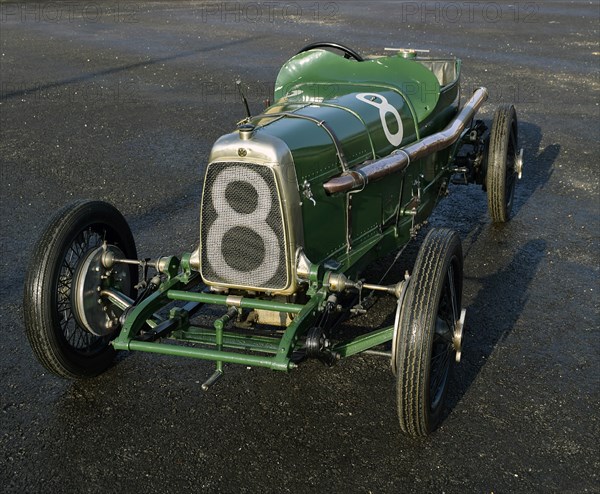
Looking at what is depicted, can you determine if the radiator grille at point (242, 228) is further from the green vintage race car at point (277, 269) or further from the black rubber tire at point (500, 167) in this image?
the black rubber tire at point (500, 167)

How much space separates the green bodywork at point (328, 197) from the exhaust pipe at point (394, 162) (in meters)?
0.17

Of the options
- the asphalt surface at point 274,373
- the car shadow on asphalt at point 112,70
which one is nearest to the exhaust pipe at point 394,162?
the asphalt surface at point 274,373

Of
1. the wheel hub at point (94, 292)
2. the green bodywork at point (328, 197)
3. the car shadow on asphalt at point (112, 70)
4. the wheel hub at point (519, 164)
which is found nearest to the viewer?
the green bodywork at point (328, 197)

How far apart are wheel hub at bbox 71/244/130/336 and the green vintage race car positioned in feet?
0.03

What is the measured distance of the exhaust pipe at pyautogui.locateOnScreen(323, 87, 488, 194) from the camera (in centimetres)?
428

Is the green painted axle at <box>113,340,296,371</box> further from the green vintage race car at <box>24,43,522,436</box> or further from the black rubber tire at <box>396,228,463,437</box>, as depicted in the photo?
the black rubber tire at <box>396,228,463,437</box>

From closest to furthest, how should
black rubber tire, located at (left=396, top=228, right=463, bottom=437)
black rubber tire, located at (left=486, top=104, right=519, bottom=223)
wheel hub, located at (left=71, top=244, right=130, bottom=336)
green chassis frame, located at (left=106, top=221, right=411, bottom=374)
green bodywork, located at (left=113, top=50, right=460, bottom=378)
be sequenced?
black rubber tire, located at (left=396, top=228, right=463, bottom=437) → green chassis frame, located at (left=106, top=221, right=411, bottom=374) → green bodywork, located at (left=113, top=50, right=460, bottom=378) → wheel hub, located at (left=71, top=244, right=130, bottom=336) → black rubber tire, located at (left=486, top=104, right=519, bottom=223)

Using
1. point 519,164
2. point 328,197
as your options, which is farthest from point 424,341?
point 519,164

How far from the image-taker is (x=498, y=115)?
701cm

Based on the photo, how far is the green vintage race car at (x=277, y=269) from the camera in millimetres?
3949

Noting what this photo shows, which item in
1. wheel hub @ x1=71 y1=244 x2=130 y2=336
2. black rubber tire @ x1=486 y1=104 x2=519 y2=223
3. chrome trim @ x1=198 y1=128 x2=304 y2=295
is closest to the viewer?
chrome trim @ x1=198 y1=128 x2=304 y2=295

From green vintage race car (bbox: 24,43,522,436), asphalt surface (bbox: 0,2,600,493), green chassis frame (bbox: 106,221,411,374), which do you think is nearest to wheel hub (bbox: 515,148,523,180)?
asphalt surface (bbox: 0,2,600,493)

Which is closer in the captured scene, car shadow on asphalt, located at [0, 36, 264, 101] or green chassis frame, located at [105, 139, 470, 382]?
green chassis frame, located at [105, 139, 470, 382]

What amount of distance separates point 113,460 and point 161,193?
4.32 metres
